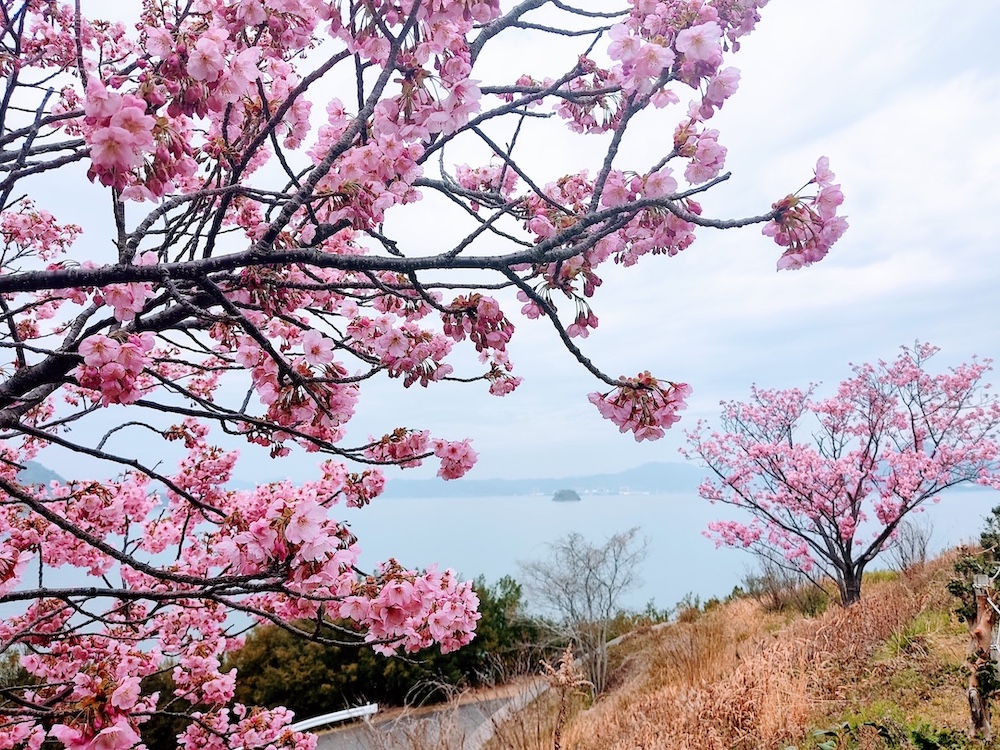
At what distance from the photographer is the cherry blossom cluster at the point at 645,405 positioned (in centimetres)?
142

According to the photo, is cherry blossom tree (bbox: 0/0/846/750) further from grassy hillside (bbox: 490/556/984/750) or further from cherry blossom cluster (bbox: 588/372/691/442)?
grassy hillside (bbox: 490/556/984/750)

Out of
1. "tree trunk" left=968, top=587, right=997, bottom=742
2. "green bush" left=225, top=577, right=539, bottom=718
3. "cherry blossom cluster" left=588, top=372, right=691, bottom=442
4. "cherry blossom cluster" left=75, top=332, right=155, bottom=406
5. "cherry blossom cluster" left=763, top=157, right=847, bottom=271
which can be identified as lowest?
"green bush" left=225, top=577, right=539, bottom=718

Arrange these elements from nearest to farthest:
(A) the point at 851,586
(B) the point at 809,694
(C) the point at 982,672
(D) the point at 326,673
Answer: (C) the point at 982,672
(B) the point at 809,694
(A) the point at 851,586
(D) the point at 326,673

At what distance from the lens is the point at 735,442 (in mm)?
9156

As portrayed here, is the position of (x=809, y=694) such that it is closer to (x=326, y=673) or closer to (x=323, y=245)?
(x=323, y=245)

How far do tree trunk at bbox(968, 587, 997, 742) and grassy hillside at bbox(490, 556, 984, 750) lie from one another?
0.36ft

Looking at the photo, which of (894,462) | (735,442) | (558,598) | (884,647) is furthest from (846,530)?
(558,598)

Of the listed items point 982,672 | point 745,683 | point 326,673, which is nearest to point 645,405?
point 982,672

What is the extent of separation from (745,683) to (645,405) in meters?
3.67

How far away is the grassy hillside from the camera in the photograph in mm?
3506

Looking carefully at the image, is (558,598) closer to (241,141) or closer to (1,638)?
(1,638)

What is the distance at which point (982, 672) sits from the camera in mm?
3061

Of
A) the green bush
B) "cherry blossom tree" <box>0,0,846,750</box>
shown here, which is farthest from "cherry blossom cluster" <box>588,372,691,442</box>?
the green bush

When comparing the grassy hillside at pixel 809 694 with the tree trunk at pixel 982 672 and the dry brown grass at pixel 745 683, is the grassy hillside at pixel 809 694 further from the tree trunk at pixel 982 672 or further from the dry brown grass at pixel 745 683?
the tree trunk at pixel 982 672
